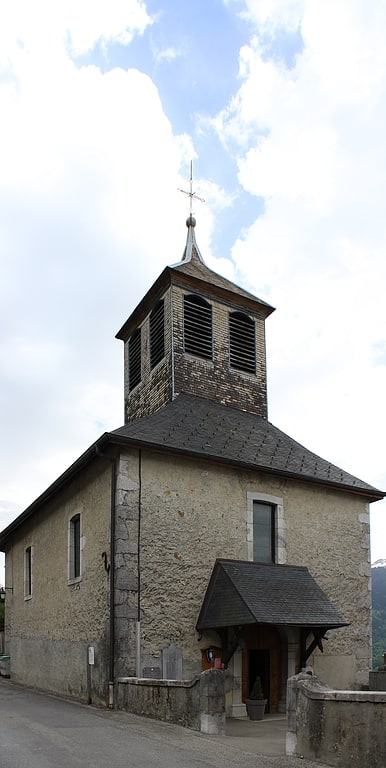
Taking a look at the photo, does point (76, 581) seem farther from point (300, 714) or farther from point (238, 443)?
point (300, 714)

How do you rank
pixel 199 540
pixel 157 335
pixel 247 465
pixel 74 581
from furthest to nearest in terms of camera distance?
pixel 157 335
pixel 74 581
pixel 247 465
pixel 199 540

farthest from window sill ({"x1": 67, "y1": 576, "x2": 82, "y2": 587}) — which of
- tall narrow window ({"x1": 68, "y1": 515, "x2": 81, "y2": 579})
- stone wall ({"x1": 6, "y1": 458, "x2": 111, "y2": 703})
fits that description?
tall narrow window ({"x1": 68, "y1": 515, "x2": 81, "y2": 579})

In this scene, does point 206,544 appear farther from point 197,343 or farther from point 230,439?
point 197,343

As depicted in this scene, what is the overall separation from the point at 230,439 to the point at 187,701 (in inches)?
252

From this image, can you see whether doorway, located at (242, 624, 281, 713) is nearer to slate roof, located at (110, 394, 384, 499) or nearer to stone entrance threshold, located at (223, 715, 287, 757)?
stone entrance threshold, located at (223, 715, 287, 757)

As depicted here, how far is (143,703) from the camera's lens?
1059cm

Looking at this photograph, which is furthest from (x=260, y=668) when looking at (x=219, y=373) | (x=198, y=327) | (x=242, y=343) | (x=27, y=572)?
(x=27, y=572)

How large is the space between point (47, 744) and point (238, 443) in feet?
25.9

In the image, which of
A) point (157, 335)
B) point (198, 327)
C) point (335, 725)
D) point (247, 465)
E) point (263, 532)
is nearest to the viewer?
point (335, 725)

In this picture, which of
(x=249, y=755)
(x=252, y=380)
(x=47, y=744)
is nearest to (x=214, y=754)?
(x=249, y=755)

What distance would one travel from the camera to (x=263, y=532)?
14195 mm

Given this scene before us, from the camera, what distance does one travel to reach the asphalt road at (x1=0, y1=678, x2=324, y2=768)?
288 inches

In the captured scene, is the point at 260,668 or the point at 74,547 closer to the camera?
the point at 260,668

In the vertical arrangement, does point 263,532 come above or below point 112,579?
above
